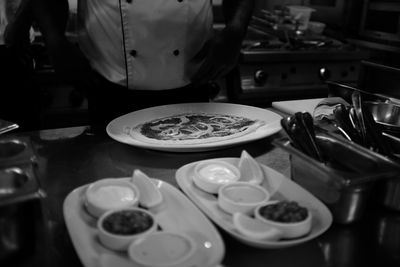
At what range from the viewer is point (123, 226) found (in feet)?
2.19

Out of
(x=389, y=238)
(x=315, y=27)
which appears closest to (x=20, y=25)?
(x=389, y=238)

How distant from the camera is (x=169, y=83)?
1.42 meters

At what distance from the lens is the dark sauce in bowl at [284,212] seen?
0.70m

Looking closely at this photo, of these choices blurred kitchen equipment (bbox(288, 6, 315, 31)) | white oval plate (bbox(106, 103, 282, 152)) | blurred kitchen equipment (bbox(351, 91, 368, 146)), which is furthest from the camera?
blurred kitchen equipment (bbox(288, 6, 315, 31))

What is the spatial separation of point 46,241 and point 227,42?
88cm

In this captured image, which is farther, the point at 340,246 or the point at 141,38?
the point at 141,38

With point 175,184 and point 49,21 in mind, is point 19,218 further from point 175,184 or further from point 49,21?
point 49,21

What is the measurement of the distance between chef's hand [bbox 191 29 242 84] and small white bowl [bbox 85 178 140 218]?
0.66m

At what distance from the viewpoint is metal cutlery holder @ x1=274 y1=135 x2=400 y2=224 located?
73 cm

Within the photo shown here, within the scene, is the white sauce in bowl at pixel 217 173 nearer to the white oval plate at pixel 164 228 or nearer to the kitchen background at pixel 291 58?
the white oval plate at pixel 164 228

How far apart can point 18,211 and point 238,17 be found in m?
1.03

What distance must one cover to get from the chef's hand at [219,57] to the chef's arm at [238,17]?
0.5 inches

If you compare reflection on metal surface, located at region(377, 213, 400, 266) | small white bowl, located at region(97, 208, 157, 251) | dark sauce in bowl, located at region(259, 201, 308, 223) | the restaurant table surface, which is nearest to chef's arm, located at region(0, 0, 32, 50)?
the restaurant table surface

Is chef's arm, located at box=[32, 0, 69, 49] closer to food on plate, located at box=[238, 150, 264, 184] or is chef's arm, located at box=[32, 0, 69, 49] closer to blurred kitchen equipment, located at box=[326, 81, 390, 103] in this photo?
food on plate, located at box=[238, 150, 264, 184]
